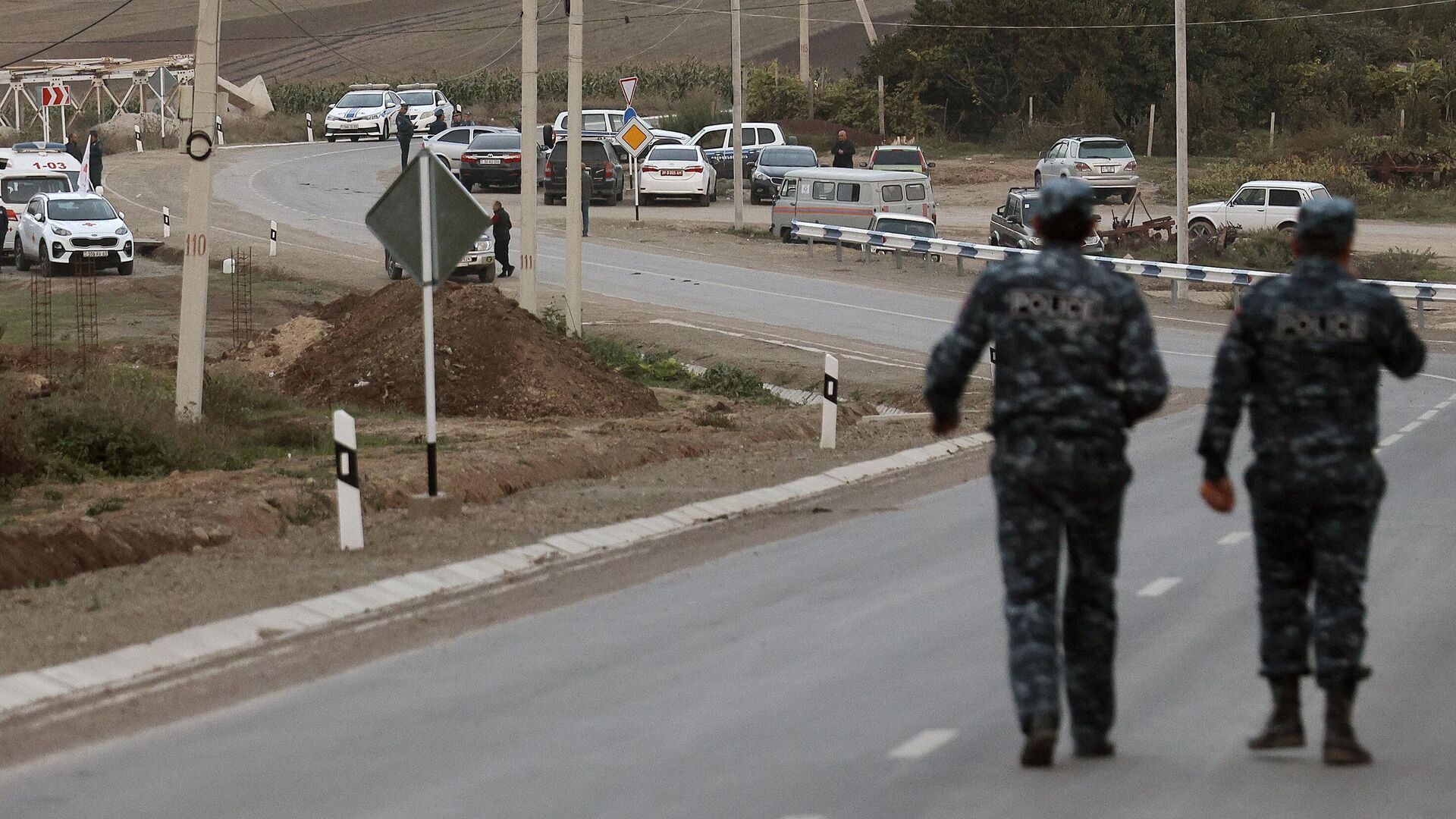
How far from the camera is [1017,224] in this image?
42.1 m

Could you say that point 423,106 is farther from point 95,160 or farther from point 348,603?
point 348,603

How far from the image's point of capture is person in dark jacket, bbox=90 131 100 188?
50.1 meters

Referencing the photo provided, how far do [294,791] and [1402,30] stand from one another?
3349 inches

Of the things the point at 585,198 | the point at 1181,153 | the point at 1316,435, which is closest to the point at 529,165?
the point at 1181,153

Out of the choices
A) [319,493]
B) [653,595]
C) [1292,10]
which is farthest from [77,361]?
[1292,10]

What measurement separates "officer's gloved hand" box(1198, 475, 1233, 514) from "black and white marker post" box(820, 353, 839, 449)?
39.5 ft

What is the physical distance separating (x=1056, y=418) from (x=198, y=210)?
13.7 m

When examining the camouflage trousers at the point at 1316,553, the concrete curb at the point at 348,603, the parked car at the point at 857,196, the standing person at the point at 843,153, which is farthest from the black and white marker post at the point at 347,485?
the standing person at the point at 843,153

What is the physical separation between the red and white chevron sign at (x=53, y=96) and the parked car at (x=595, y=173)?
1020 inches

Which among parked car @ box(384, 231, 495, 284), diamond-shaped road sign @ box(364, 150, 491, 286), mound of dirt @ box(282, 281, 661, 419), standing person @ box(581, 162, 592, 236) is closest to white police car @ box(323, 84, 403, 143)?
standing person @ box(581, 162, 592, 236)

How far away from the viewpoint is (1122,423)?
6.30m

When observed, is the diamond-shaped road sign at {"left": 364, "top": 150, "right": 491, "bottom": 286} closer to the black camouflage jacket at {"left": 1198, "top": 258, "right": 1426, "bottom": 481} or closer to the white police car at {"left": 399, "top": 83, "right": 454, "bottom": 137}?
the black camouflage jacket at {"left": 1198, "top": 258, "right": 1426, "bottom": 481}

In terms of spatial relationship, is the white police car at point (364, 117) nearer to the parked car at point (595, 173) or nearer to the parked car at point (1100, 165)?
the parked car at point (595, 173)

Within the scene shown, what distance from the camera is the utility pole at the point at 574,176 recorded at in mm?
26922
